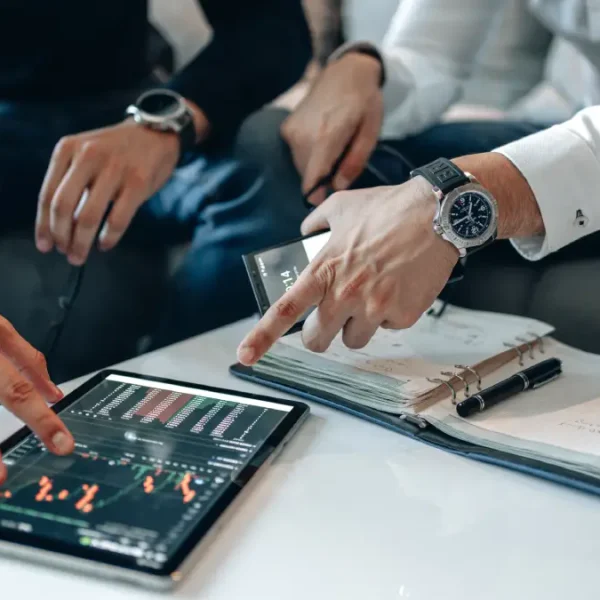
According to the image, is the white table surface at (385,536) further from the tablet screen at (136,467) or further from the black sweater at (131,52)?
the black sweater at (131,52)

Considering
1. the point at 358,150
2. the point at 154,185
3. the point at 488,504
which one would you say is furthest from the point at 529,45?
the point at 488,504

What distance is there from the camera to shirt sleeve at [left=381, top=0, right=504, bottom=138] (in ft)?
3.66

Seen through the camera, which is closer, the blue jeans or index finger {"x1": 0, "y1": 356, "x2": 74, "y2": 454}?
index finger {"x1": 0, "y1": 356, "x2": 74, "y2": 454}

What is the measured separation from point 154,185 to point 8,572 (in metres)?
0.57

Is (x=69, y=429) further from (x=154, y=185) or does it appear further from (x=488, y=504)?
(x=154, y=185)

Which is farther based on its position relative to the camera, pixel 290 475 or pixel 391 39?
pixel 391 39

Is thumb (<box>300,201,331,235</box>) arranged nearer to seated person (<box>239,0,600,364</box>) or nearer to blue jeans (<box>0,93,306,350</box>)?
seated person (<box>239,0,600,364</box>)

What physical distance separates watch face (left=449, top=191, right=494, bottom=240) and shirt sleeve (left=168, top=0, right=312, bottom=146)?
52cm

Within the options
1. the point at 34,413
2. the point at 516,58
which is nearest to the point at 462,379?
the point at 34,413

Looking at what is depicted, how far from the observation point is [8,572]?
0.42 m

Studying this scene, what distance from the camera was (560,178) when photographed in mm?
677

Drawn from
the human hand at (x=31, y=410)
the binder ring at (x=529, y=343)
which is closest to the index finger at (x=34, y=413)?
the human hand at (x=31, y=410)

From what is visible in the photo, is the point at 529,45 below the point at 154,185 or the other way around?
below

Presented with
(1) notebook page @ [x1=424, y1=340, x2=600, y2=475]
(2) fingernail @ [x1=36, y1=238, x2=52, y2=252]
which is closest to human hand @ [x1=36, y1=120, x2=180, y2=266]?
(2) fingernail @ [x1=36, y1=238, x2=52, y2=252]
